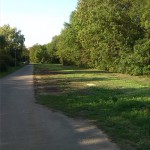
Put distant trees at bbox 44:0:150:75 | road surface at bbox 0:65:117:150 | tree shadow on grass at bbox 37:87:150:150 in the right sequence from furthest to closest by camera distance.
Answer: distant trees at bbox 44:0:150:75 → tree shadow on grass at bbox 37:87:150:150 → road surface at bbox 0:65:117:150

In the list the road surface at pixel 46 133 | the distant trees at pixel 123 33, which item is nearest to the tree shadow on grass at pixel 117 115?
the road surface at pixel 46 133

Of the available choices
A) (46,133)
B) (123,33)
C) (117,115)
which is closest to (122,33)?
(123,33)

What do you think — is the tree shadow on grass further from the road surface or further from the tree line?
the tree line

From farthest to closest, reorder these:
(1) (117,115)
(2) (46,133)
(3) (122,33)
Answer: (3) (122,33) < (1) (117,115) < (2) (46,133)


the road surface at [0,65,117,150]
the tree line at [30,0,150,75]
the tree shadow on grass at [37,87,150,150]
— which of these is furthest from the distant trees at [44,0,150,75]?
the road surface at [0,65,117,150]

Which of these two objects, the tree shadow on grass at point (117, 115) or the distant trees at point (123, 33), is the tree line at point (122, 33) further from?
the tree shadow on grass at point (117, 115)

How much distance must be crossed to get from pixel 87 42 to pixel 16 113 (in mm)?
37119

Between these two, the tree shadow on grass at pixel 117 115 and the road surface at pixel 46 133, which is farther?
the tree shadow on grass at pixel 117 115

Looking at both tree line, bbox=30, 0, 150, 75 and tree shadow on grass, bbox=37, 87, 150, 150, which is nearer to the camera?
tree shadow on grass, bbox=37, 87, 150, 150

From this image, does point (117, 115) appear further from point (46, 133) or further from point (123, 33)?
point (123, 33)

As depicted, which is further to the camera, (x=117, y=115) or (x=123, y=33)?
(x=123, y=33)

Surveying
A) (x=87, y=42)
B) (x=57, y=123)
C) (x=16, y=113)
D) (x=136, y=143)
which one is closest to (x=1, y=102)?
(x=16, y=113)

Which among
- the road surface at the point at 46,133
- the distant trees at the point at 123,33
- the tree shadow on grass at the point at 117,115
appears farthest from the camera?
the distant trees at the point at 123,33

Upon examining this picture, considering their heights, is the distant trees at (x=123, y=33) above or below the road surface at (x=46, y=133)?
above
